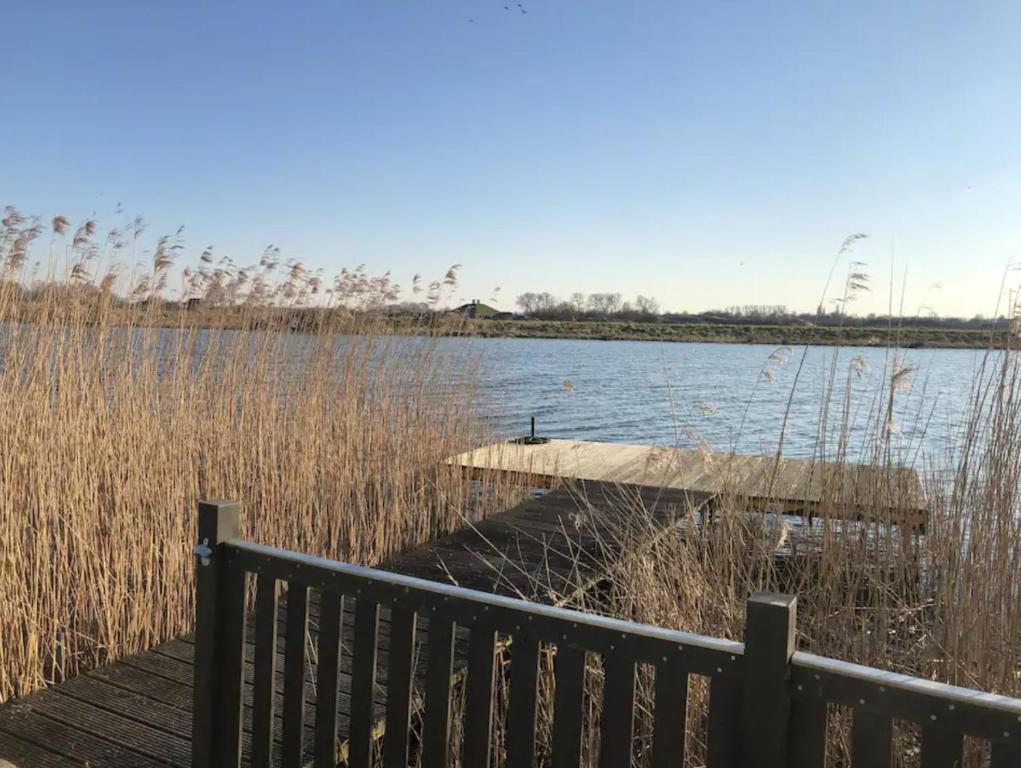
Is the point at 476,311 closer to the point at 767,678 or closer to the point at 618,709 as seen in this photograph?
the point at 618,709

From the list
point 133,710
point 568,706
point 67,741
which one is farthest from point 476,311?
point 568,706

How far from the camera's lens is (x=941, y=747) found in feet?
2.89

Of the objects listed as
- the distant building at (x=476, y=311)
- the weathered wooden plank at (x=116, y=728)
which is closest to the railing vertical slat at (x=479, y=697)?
the weathered wooden plank at (x=116, y=728)

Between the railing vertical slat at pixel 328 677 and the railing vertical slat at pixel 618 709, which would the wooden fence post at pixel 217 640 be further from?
the railing vertical slat at pixel 618 709

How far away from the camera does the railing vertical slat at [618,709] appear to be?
1.08 m

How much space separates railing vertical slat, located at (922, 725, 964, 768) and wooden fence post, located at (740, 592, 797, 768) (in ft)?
0.51

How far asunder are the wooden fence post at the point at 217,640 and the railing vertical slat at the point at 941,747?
1177 mm

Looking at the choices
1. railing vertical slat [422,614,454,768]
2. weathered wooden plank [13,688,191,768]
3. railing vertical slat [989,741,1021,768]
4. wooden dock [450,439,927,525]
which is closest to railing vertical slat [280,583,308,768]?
railing vertical slat [422,614,454,768]

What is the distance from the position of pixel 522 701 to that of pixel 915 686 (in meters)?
0.56

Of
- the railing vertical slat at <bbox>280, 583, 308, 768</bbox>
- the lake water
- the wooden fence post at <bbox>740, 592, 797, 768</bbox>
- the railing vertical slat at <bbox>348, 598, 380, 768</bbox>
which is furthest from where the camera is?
the lake water

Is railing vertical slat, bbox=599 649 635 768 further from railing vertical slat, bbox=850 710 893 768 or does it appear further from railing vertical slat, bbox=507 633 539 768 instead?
railing vertical slat, bbox=850 710 893 768

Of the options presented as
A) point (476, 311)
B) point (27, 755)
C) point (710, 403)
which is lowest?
point (27, 755)

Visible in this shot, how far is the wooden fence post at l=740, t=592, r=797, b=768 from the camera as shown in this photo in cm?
95

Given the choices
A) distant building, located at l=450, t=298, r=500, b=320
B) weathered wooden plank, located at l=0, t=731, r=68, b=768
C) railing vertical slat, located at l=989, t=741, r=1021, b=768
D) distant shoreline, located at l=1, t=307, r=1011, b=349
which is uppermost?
distant building, located at l=450, t=298, r=500, b=320
